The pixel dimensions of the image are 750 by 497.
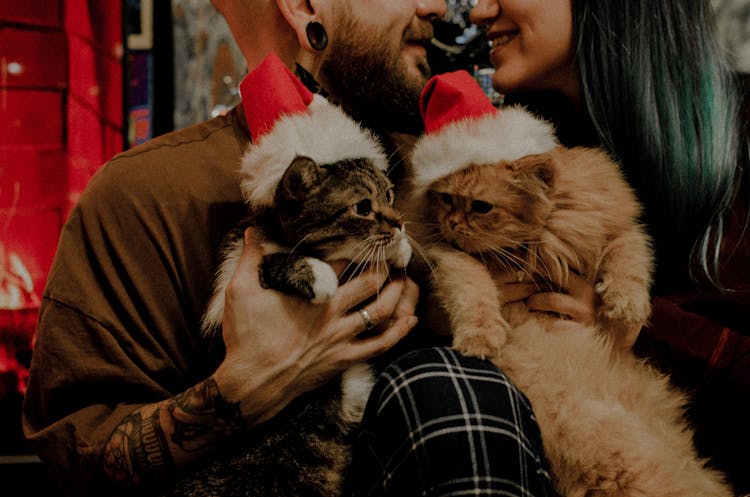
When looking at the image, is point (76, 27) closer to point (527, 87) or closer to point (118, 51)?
point (118, 51)

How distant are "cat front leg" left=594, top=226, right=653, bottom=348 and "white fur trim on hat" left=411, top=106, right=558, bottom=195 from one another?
32cm

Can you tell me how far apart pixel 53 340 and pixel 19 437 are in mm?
1495

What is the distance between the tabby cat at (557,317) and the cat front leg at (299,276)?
31 centimetres

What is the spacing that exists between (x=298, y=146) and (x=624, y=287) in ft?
2.77

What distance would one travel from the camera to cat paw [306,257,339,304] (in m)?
1.24

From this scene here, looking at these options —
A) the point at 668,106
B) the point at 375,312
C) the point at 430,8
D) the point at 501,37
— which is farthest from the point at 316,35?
→ the point at 668,106

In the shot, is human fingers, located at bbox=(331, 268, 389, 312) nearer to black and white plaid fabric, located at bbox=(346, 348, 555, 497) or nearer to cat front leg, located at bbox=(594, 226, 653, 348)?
black and white plaid fabric, located at bbox=(346, 348, 555, 497)

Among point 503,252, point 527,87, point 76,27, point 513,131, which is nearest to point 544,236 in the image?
point 503,252

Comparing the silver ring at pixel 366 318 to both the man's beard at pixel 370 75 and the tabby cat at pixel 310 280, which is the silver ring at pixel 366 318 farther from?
the man's beard at pixel 370 75

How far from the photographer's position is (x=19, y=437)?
95.7 inches

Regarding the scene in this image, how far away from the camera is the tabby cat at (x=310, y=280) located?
1248 millimetres

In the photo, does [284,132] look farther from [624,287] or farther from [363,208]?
[624,287]

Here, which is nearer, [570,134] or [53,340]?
[53,340]

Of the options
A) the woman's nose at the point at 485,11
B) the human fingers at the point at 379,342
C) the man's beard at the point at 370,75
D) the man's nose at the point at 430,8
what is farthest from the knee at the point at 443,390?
the man's nose at the point at 430,8
